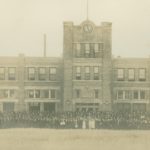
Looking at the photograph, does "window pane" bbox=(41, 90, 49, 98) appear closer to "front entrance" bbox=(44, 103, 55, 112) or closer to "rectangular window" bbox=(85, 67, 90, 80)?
"front entrance" bbox=(44, 103, 55, 112)

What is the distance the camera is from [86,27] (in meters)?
54.0

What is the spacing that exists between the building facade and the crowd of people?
37.6 feet

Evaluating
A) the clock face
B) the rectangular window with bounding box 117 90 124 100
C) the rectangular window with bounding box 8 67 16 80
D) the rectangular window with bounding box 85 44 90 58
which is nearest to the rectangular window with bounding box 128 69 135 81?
the rectangular window with bounding box 117 90 124 100

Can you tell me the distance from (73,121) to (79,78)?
42.6 feet

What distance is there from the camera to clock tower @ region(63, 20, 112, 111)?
53.7 metres

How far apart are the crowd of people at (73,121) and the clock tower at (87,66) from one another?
11211mm

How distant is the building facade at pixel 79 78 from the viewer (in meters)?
53.9

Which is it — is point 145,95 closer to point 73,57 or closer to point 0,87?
point 73,57

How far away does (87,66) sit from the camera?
54.3m

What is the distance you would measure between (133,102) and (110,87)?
2.98 m

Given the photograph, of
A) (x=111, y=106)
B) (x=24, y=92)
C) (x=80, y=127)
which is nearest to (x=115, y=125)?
(x=80, y=127)

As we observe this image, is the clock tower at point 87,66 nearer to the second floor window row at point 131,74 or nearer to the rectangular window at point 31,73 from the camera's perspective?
the second floor window row at point 131,74

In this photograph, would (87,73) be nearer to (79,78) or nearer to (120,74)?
(79,78)

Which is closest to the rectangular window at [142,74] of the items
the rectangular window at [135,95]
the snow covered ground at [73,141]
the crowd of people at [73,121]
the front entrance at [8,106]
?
the rectangular window at [135,95]
